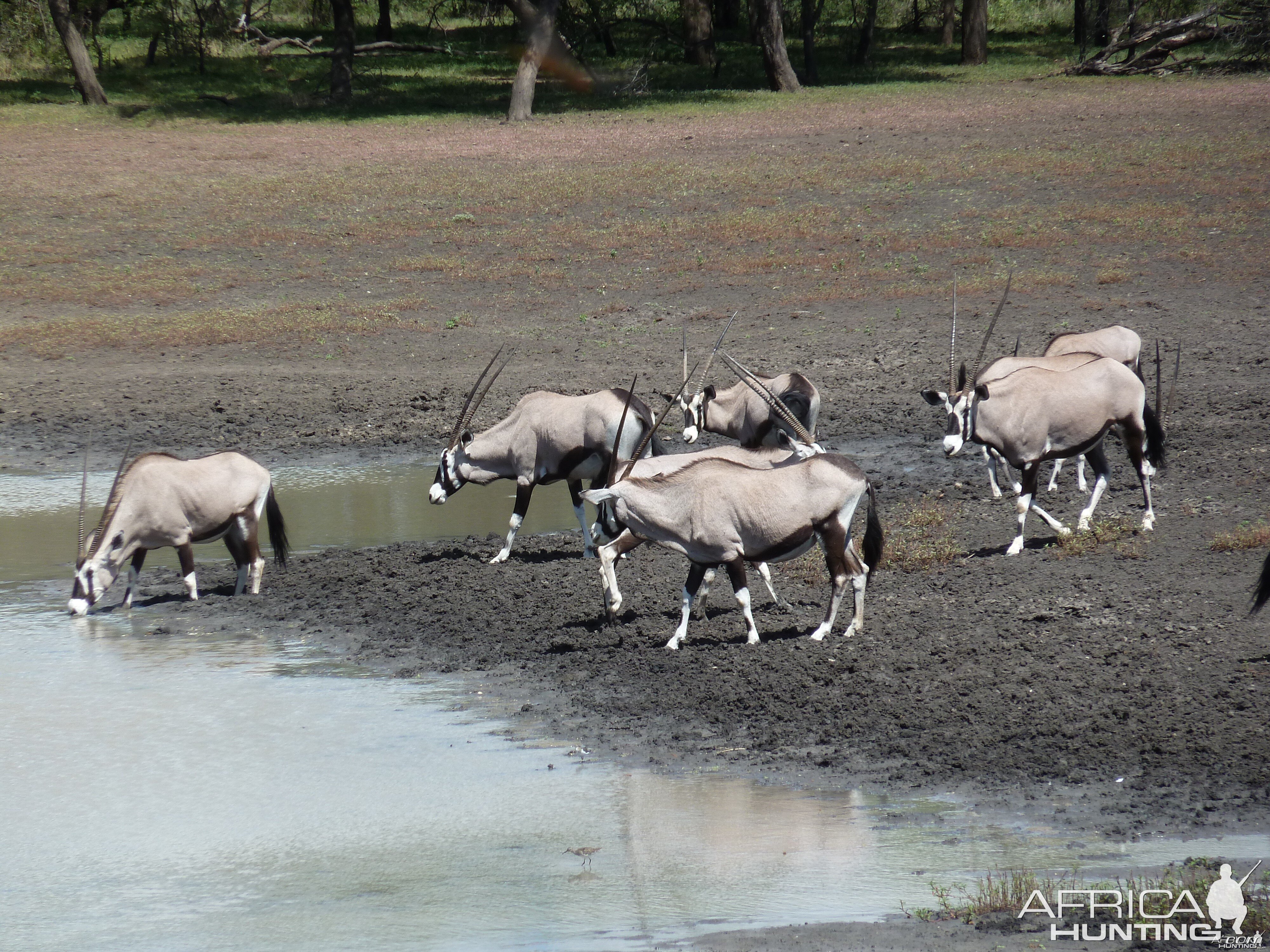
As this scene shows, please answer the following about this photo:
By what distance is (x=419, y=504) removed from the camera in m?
16.0

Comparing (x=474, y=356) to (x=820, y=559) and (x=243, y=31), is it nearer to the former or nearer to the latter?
(x=820, y=559)

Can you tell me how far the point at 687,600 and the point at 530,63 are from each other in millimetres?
33725

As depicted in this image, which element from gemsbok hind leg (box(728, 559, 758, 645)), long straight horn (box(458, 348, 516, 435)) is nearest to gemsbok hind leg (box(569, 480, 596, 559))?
long straight horn (box(458, 348, 516, 435))

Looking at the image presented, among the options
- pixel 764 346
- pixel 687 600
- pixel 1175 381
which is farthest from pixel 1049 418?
pixel 764 346

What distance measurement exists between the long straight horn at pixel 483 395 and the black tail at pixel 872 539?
4.17 meters

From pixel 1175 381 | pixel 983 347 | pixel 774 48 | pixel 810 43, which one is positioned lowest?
pixel 1175 381

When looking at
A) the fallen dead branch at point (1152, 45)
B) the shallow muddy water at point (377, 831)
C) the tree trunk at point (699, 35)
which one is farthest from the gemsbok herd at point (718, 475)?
the tree trunk at point (699, 35)

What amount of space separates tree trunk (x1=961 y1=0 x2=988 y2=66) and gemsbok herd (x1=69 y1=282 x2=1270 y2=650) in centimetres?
3587

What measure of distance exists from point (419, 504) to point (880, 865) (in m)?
9.68

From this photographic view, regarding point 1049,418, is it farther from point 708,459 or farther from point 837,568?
point 708,459

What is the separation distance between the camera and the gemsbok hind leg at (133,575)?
499 inches

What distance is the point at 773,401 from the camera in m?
11.9

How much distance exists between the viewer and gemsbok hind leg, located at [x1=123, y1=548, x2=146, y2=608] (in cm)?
1266

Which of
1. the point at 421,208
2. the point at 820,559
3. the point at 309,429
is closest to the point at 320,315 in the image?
the point at 309,429
